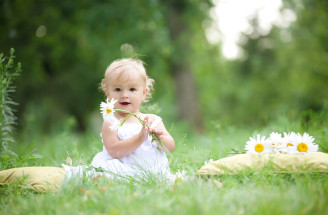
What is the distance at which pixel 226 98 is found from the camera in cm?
1789

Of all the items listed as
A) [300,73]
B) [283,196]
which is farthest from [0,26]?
[300,73]

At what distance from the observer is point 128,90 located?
2965 millimetres

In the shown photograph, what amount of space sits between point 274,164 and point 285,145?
36 cm

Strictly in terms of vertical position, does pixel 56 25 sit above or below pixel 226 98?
below

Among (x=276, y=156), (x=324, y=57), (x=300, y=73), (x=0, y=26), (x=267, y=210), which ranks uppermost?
(x=300, y=73)

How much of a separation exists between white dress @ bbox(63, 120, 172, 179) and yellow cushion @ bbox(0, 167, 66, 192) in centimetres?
12

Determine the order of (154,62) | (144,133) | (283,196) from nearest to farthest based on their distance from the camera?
(283,196) < (144,133) < (154,62)

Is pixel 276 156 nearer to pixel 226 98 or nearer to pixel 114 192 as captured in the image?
pixel 114 192

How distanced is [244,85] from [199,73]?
2576 millimetres

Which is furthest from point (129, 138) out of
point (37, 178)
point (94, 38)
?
point (94, 38)

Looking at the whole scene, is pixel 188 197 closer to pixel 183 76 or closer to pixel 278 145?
pixel 278 145

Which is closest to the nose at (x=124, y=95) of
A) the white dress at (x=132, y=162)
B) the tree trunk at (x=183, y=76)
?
the white dress at (x=132, y=162)

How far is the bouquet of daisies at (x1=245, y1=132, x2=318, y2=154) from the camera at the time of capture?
2.66 metres

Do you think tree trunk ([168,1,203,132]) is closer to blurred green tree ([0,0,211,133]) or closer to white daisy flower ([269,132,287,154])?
blurred green tree ([0,0,211,133])
